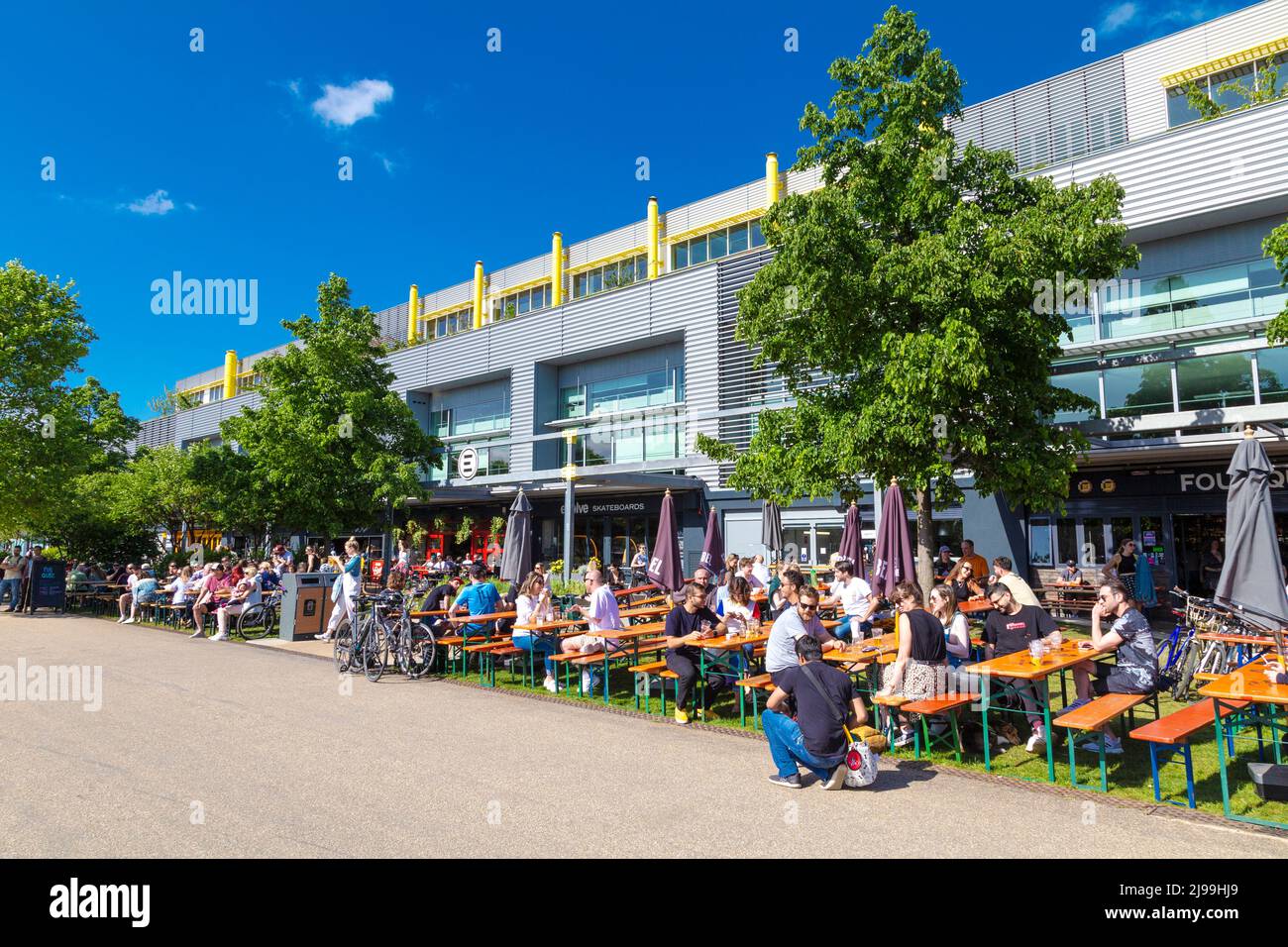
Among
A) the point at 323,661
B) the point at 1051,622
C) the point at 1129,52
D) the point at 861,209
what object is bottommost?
the point at 323,661

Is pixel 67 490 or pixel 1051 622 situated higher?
pixel 67 490

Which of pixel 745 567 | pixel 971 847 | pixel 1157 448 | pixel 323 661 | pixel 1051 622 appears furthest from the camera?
pixel 1157 448

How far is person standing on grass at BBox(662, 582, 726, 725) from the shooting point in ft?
27.0

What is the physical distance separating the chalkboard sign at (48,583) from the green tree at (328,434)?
5441 millimetres

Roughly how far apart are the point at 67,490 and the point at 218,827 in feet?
78.4

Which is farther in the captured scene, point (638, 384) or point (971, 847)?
point (638, 384)

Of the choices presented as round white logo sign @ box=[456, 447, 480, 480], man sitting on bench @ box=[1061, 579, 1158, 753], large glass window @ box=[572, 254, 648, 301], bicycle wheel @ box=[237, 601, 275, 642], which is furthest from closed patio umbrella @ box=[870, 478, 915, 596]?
large glass window @ box=[572, 254, 648, 301]

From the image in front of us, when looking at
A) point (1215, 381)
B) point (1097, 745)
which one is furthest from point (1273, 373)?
point (1097, 745)

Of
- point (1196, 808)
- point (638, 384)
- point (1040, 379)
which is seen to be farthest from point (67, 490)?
point (1196, 808)

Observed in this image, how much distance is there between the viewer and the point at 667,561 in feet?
46.0

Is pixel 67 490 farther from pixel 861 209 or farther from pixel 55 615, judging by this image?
pixel 861 209

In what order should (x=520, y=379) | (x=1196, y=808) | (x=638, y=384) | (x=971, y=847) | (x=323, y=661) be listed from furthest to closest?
(x=520, y=379) < (x=638, y=384) < (x=323, y=661) < (x=1196, y=808) < (x=971, y=847)

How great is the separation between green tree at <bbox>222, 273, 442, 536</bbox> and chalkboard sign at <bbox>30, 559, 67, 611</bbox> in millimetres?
5441
